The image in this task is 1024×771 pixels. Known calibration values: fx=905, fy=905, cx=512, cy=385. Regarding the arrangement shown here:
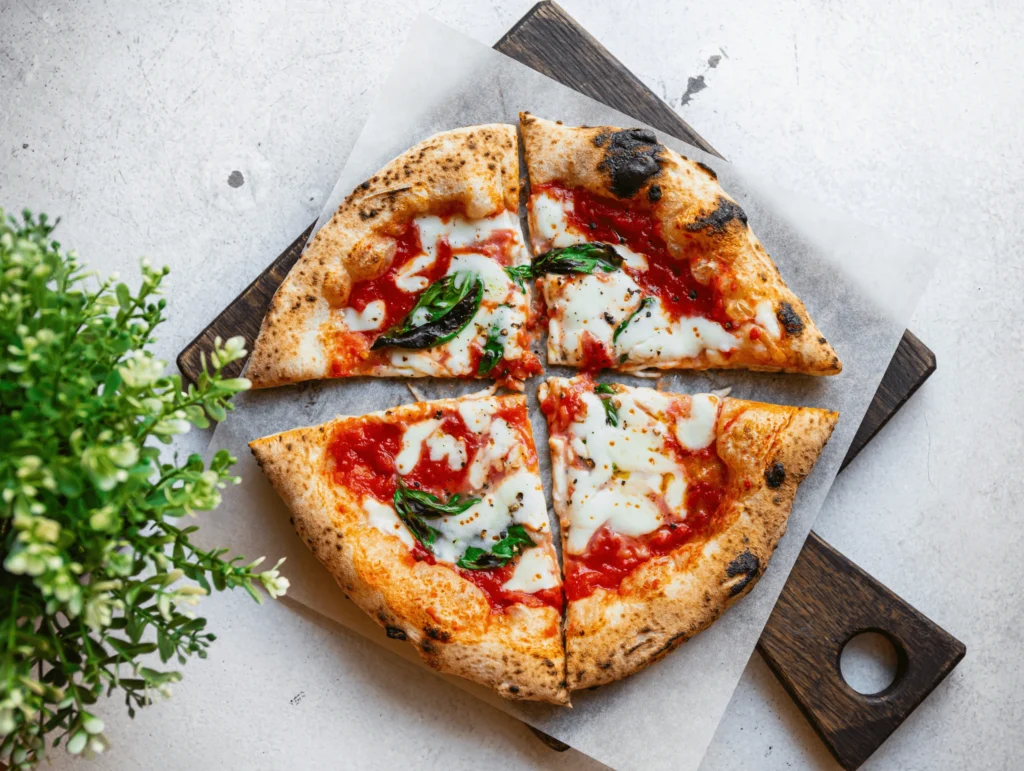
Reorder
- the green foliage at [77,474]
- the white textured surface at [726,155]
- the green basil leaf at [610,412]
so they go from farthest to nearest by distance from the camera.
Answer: the white textured surface at [726,155] → the green basil leaf at [610,412] → the green foliage at [77,474]

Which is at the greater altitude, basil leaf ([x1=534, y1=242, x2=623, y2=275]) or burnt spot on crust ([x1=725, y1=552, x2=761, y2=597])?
basil leaf ([x1=534, y1=242, x2=623, y2=275])

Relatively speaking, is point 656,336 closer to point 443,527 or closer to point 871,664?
point 443,527

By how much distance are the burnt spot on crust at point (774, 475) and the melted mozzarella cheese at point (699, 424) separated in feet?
0.96

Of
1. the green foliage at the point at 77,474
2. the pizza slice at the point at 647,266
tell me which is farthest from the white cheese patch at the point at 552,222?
the green foliage at the point at 77,474

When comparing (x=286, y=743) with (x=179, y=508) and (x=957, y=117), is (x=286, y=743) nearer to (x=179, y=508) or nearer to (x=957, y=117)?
(x=179, y=508)

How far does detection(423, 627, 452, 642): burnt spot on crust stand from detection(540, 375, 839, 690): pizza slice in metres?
0.55

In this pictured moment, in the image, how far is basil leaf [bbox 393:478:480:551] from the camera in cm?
396

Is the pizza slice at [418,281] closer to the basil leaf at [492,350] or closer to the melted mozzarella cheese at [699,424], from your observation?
the basil leaf at [492,350]

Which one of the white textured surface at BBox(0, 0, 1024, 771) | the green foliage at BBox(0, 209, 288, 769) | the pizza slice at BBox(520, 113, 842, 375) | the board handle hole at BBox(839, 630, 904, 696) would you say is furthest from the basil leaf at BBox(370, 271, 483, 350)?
the board handle hole at BBox(839, 630, 904, 696)

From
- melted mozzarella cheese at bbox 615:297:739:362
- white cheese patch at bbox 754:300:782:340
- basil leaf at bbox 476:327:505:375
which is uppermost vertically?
white cheese patch at bbox 754:300:782:340

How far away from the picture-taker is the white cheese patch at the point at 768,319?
13.1ft

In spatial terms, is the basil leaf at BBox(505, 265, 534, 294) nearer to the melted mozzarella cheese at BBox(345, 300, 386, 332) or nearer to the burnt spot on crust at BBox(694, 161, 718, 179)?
the melted mozzarella cheese at BBox(345, 300, 386, 332)

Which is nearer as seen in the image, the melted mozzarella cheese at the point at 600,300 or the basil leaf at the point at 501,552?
the basil leaf at the point at 501,552

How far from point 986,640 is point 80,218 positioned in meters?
4.84
